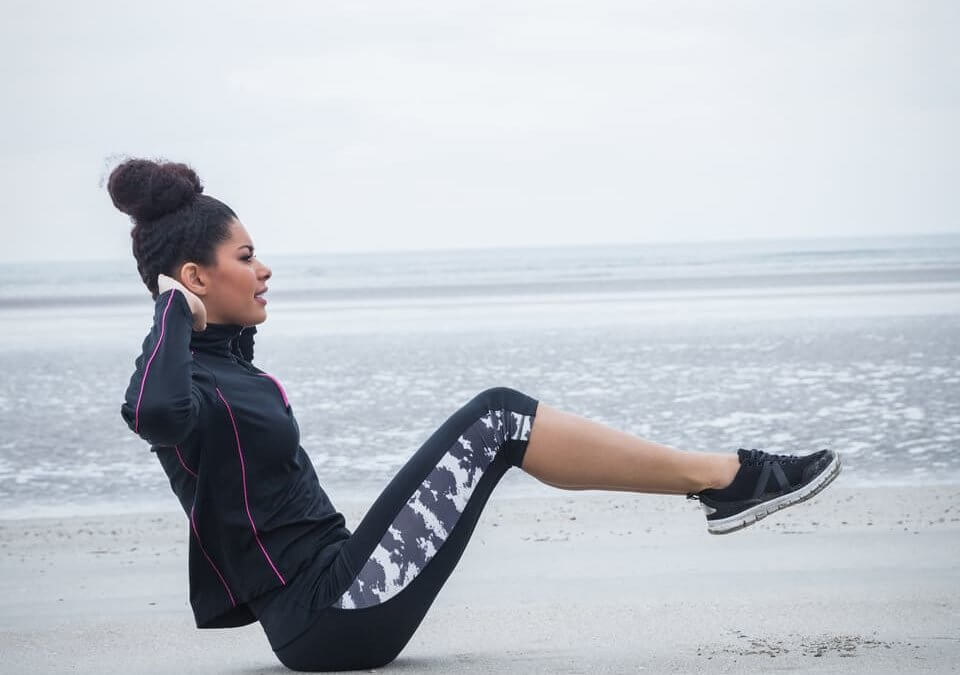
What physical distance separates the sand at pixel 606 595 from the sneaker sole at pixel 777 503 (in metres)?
0.34

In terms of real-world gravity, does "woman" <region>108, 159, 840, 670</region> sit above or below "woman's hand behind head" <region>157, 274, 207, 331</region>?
below

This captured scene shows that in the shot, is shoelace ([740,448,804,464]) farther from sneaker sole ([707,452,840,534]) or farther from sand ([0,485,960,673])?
sand ([0,485,960,673])

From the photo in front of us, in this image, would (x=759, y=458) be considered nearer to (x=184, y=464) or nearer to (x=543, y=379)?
(x=184, y=464)

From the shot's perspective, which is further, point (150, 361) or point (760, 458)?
point (760, 458)

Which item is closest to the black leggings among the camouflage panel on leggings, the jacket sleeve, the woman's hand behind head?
the camouflage panel on leggings

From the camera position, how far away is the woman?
8.75 ft

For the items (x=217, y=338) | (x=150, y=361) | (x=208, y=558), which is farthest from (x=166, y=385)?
(x=208, y=558)

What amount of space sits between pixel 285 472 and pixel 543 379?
9.40 metres

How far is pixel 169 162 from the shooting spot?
290 cm

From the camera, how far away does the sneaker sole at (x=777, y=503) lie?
297 centimetres

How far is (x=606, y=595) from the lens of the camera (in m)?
3.98

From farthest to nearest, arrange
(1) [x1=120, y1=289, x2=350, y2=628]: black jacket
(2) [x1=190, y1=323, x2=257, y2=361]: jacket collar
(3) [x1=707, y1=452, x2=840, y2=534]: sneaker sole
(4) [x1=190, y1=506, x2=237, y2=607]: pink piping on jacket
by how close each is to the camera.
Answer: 1. (3) [x1=707, y1=452, x2=840, y2=534]: sneaker sole
2. (2) [x1=190, y1=323, x2=257, y2=361]: jacket collar
3. (4) [x1=190, y1=506, x2=237, y2=607]: pink piping on jacket
4. (1) [x1=120, y1=289, x2=350, y2=628]: black jacket

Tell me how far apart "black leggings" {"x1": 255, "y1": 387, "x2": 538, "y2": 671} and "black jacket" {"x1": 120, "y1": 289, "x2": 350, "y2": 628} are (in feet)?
0.25

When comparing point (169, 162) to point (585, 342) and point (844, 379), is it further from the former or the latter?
point (585, 342)
